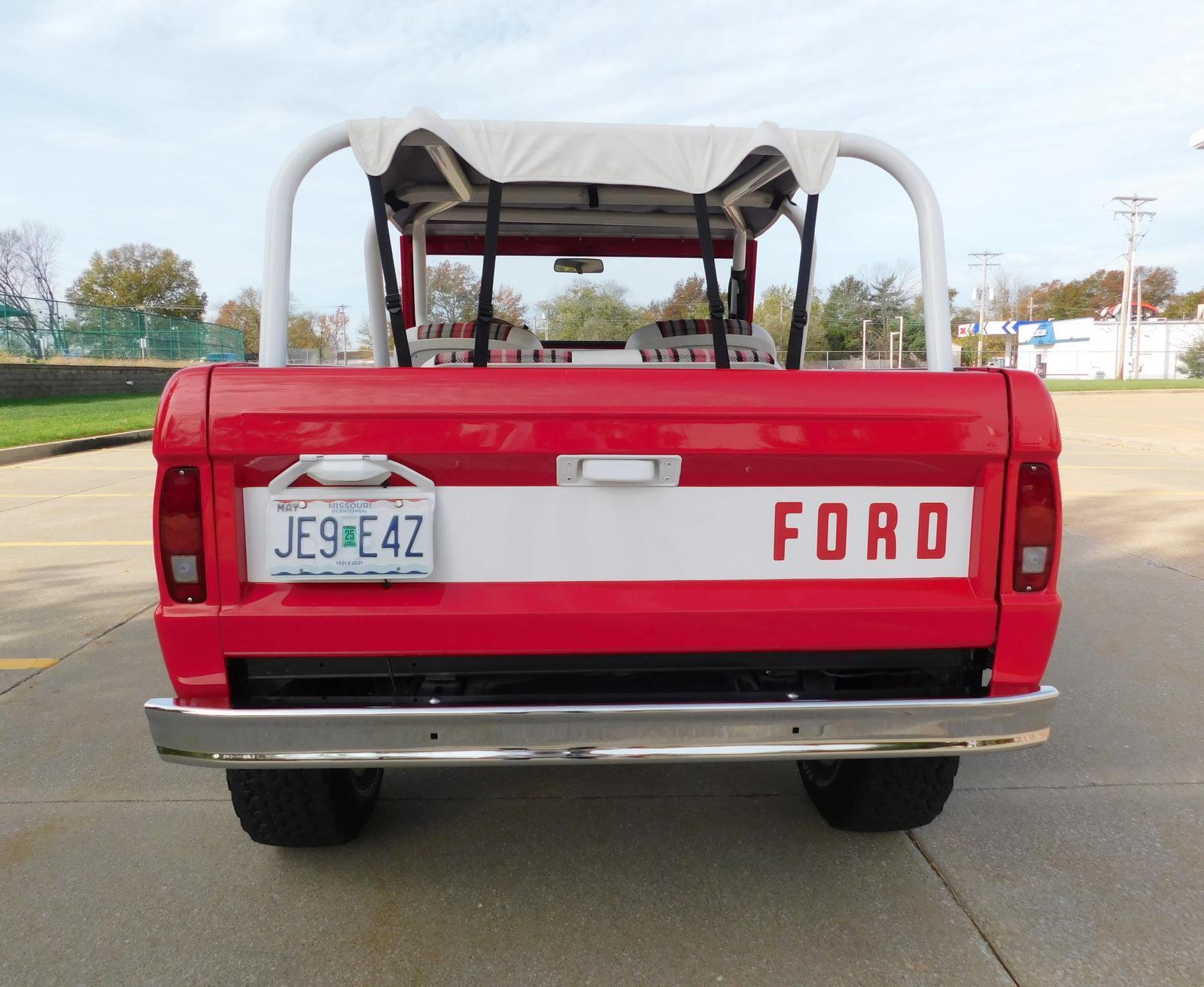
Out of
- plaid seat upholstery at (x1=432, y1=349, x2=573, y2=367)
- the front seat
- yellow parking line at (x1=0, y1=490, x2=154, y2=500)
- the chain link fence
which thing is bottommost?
yellow parking line at (x1=0, y1=490, x2=154, y2=500)

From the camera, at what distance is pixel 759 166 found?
3.04 meters

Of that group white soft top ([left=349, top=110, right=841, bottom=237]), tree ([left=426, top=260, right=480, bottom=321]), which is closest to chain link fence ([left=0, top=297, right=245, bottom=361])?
tree ([left=426, top=260, right=480, bottom=321])

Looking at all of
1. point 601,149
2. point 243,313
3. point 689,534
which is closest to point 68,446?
point 601,149

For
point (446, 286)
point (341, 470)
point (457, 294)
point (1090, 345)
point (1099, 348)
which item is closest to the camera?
point (341, 470)

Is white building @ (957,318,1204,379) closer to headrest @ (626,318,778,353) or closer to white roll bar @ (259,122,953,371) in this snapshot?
headrest @ (626,318,778,353)

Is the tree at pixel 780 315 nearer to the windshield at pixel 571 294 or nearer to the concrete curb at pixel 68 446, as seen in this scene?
the windshield at pixel 571 294

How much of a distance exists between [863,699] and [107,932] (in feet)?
6.77

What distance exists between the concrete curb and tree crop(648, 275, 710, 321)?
10645 mm

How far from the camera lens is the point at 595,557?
2094mm

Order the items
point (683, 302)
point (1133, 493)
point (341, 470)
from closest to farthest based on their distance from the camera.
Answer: point (341, 470) < point (683, 302) < point (1133, 493)

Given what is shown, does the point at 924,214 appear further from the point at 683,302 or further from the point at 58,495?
the point at 58,495

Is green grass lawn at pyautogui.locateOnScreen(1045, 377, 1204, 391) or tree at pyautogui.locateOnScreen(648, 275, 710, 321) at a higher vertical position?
tree at pyautogui.locateOnScreen(648, 275, 710, 321)

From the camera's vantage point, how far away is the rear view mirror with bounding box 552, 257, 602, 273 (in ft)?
15.6

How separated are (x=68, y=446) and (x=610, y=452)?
44.5 feet
